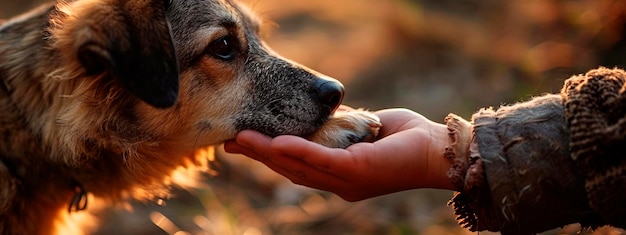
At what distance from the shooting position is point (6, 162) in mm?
2816

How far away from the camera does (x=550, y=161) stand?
2287mm

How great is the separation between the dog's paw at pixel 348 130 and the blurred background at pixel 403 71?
3.14ft

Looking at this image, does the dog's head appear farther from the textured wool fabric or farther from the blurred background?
the textured wool fabric

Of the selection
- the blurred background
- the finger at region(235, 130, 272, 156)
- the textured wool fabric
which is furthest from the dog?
the textured wool fabric

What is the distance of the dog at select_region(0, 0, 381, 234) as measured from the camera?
2625mm

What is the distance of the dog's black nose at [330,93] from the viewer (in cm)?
292

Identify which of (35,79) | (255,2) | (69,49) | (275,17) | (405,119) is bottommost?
(35,79)

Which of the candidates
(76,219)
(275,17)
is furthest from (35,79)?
(275,17)

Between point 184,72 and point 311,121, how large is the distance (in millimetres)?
588

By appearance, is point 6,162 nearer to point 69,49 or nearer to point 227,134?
point 69,49

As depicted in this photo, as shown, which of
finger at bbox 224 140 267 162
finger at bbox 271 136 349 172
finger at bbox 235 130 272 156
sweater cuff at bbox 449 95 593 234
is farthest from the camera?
finger at bbox 224 140 267 162

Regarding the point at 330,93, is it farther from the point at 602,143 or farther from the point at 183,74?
the point at 602,143

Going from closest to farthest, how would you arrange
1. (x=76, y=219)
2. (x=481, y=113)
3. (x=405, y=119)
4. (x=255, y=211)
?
(x=481, y=113)
(x=405, y=119)
(x=76, y=219)
(x=255, y=211)

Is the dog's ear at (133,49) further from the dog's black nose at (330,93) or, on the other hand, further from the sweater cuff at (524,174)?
the sweater cuff at (524,174)
